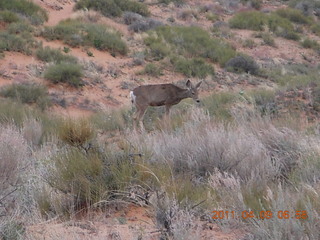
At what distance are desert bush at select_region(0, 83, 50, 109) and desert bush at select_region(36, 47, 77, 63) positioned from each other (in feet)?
12.4

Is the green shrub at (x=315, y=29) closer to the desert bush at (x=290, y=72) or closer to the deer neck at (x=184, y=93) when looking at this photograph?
the desert bush at (x=290, y=72)

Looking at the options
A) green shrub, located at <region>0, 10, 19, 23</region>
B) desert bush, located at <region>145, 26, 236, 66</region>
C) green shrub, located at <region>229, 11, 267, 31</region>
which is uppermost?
green shrub, located at <region>0, 10, 19, 23</region>

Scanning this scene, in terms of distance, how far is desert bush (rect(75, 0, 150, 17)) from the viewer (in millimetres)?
33375

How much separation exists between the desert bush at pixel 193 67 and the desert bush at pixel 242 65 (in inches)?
70.8

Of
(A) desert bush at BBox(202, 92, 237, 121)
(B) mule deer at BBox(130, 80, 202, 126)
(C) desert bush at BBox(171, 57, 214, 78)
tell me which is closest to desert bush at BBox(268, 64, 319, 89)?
(C) desert bush at BBox(171, 57, 214, 78)

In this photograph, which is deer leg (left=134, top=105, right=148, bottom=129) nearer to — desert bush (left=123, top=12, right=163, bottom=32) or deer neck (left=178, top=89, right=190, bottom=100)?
deer neck (left=178, top=89, right=190, bottom=100)

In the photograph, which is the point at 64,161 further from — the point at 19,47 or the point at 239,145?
the point at 19,47

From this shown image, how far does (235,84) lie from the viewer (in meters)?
24.3

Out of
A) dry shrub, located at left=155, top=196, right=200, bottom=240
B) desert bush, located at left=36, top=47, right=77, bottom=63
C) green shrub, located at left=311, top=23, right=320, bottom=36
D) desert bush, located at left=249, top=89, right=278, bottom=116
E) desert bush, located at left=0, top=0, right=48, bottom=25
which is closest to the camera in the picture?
dry shrub, located at left=155, top=196, right=200, bottom=240

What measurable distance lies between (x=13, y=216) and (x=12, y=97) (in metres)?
13.3

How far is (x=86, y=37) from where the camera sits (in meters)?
25.8

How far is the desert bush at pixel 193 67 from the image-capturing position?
80.6 feet

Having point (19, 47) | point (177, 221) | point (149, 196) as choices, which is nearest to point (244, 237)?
point (177, 221)
